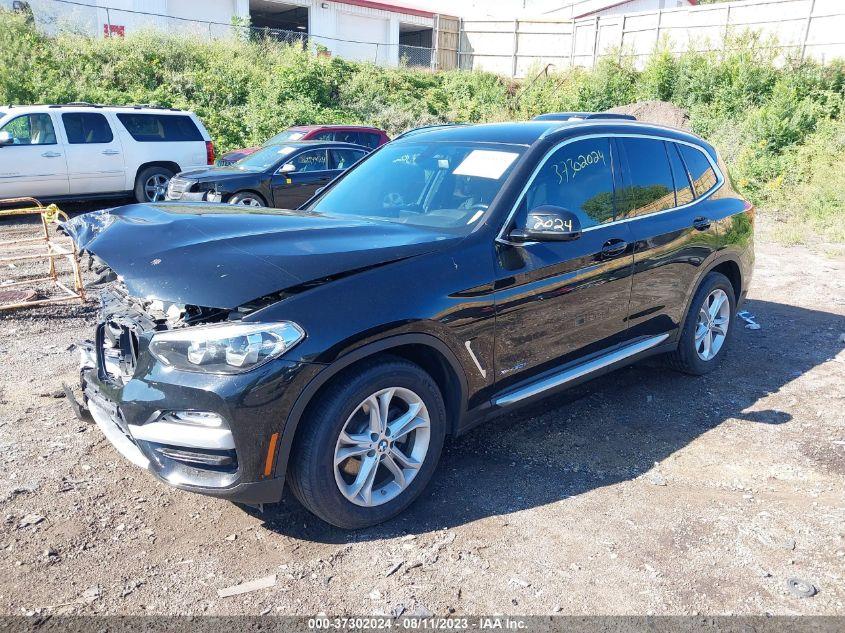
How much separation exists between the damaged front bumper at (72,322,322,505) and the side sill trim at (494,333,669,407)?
1.32 m

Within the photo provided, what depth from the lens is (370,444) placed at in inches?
127

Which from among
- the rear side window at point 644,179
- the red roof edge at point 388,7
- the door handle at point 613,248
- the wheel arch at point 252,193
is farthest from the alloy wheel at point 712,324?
the red roof edge at point 388,7

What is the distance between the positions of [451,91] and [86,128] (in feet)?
56.2

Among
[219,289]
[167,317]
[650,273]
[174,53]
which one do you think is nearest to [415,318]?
[219,289]

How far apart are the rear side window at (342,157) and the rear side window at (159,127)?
140 inches

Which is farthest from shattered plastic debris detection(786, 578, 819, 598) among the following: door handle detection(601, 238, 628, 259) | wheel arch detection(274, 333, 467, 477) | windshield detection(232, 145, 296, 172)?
windshield detection(232, 145, 296, 172)

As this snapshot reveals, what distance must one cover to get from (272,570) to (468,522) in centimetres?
97

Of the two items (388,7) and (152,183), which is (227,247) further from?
(388,7)

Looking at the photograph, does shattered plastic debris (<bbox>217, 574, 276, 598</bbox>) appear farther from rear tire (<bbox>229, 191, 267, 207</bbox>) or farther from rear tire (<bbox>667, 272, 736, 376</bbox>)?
rear tire (<bbox>229, 191, 267, 207</bbox>)

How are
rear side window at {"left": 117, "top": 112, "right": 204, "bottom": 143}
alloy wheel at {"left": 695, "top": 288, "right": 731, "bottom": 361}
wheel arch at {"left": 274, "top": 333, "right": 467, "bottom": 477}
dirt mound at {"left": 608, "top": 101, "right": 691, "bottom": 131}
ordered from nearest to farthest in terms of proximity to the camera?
wheel arch at {"left": 274, "top": 333, "right": 467, "bottom": 477} → alloy wheel at {"left": 695, "top": 288, "right": 731, "bottom": 361} → rear side window at {"left": 117, "top": 112, "right": 204, "bottom": 143} → dirt mound at {"left": 608, "top": 101, "right": 691, "bottom": 131}

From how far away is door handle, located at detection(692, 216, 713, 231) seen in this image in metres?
4.98

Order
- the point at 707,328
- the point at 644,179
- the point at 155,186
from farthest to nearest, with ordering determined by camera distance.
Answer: the point at 155,186 → the point at 707,328 → the point at 644,179

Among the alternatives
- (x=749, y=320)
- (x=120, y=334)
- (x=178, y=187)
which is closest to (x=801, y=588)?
(x=120, y=334)

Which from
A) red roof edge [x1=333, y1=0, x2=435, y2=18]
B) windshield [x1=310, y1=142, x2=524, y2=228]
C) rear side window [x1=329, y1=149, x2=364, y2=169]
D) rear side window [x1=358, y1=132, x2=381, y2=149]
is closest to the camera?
windshield [x1=310, y1=142, x2=524, y2=228]
